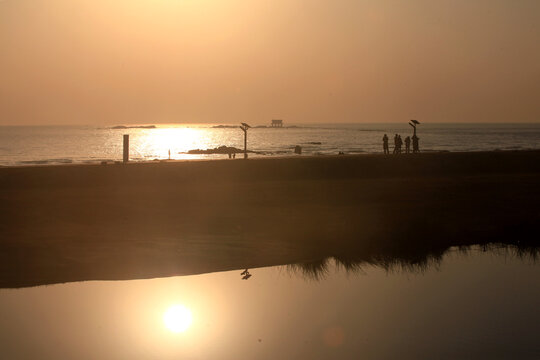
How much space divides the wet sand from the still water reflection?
1290mm

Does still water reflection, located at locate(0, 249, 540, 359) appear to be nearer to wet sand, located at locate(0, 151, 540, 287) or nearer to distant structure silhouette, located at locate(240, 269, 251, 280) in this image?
distant structure silhouette, located at locate(240, 269, 251, 280)

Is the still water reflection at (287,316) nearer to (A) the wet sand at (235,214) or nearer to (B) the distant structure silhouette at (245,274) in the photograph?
(B) the distant structure silhouette at (245,274)

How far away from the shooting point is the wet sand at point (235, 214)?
51.2 feet

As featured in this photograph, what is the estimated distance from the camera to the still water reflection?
986cm

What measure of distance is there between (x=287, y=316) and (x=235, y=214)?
9440 millimetres

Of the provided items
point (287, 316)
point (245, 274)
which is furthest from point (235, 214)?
point (287, 316)

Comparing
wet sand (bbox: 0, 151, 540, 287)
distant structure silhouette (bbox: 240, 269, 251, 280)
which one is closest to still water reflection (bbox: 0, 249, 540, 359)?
distant structure silhouette (bbox: 240, 269, 251, 280)

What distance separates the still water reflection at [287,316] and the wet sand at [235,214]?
4.23ft

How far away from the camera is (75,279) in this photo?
1384 cm

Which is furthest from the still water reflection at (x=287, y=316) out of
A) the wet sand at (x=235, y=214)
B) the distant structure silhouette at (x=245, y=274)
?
the wet sand at (x=235, y=214)

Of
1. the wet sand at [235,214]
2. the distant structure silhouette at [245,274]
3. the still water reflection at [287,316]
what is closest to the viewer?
the still water reflection at [287,316]

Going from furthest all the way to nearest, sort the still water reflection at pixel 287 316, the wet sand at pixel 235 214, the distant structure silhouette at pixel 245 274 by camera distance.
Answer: the wet sand at pixel 235 214, the distant structure silhouette at pixel 245 274, the still water reflection at pixel 287 316

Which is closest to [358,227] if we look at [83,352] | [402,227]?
[402,227]

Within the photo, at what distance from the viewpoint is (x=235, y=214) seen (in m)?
21.0
